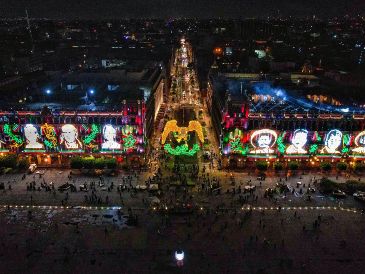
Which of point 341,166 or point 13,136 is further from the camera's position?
point 13,136

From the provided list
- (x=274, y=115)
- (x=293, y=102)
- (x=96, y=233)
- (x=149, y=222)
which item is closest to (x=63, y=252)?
(x=96, y=233)

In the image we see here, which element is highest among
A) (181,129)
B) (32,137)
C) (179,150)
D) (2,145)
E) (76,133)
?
(181,129)

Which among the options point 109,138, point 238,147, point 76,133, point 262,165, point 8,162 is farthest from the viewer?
point 109,138

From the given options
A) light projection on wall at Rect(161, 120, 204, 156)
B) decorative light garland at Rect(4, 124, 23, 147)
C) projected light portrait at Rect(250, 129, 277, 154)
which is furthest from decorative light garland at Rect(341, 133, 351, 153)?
decorative light garland at Rect(4, 124, 23, 147)

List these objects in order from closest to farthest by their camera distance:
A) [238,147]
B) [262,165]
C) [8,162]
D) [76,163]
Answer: [76,163], [262,165], [8,162], [238,147]

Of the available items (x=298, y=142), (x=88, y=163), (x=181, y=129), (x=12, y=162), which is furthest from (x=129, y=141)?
(x=298, y=142)

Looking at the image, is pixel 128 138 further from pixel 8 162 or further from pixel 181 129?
pixel 8 162

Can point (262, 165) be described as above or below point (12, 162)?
below
